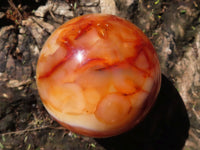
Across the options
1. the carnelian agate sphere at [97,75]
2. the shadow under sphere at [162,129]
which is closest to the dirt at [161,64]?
the shadow under sphere at [162,129]

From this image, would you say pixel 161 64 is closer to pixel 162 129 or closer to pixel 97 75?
pixel 162 129

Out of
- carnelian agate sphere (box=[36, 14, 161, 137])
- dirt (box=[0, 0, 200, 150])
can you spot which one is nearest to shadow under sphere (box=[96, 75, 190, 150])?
dirt (box=[0, 0, 200, 150])

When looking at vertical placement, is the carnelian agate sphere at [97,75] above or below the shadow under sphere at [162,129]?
above

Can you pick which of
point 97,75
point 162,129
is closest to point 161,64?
point 162,129

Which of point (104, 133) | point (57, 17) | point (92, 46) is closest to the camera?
point (92, 46)

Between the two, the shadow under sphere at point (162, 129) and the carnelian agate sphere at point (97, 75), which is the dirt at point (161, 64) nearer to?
the shadow under sphere at point (162, 129)

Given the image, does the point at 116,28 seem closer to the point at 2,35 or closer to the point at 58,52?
the point at 58,52

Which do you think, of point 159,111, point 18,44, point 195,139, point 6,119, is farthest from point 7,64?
point 195,139
